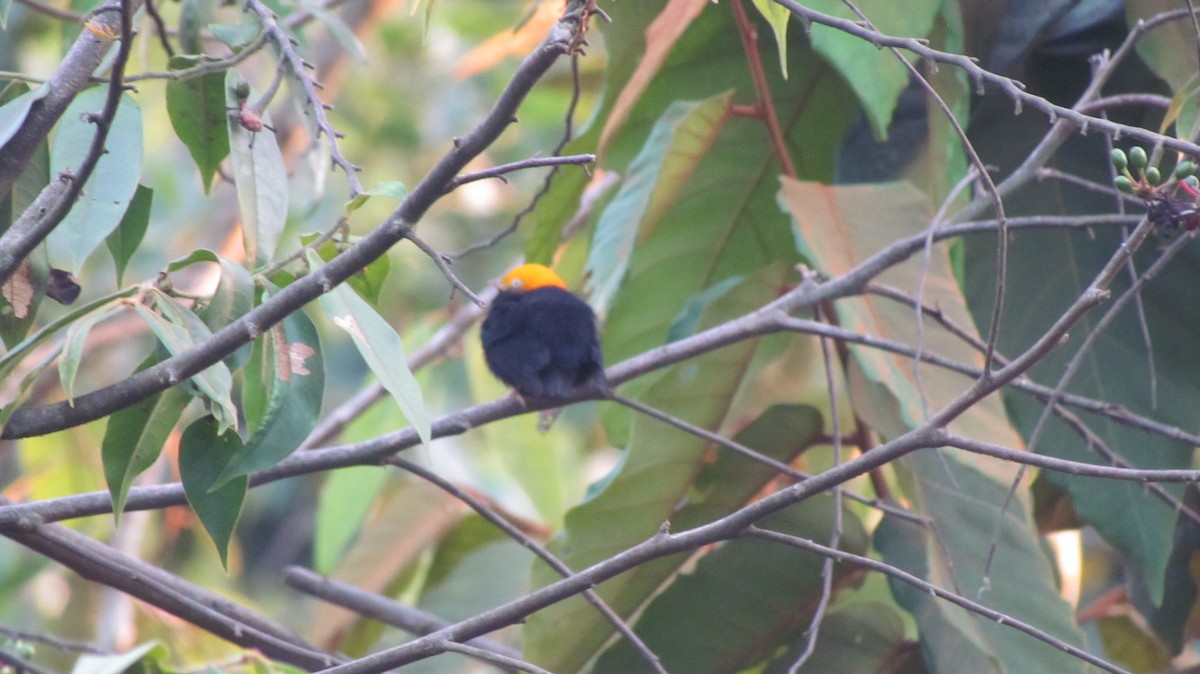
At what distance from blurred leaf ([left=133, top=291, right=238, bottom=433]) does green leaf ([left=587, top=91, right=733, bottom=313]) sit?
966 mm

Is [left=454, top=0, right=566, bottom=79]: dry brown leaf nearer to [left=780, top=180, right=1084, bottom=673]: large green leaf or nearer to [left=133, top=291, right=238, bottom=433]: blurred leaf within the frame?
[left=780, top=180, right=1084, bottom=673]: large green leaf

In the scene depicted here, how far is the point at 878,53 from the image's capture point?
6.73 ft

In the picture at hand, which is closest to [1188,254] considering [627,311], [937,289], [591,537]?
[937,289]

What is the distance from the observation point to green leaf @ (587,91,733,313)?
230cm

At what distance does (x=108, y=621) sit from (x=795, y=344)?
222 centimetres

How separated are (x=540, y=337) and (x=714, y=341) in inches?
43.1

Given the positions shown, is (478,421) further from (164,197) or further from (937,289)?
(164,197)

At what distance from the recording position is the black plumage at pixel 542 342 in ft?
9.05

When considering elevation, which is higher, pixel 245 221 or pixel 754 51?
pixel 754 51

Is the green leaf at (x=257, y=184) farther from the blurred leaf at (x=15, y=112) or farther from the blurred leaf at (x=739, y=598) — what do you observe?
the blurred leaf at (x=739, y=598)

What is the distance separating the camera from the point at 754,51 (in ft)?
8.13

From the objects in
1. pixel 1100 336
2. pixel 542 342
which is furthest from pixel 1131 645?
pixel 542 342

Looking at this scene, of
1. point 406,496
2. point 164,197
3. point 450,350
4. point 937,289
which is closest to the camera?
point 937,289

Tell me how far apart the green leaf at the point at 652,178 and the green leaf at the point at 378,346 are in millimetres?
903
